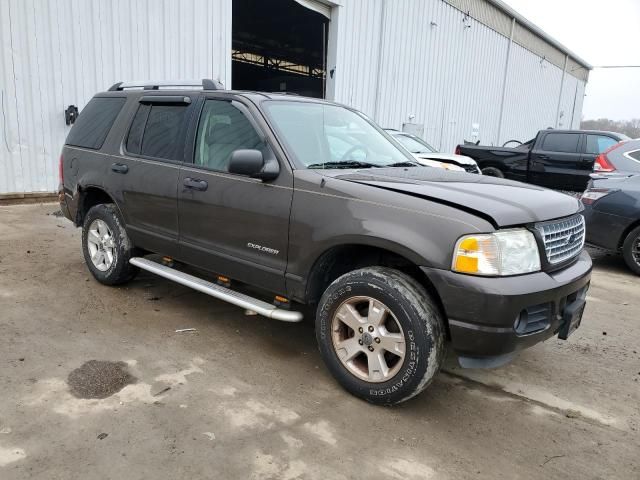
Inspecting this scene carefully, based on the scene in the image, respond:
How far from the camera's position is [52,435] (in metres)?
2.66

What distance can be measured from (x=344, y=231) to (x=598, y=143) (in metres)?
10.3

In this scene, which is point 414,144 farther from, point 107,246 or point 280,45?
point 280,45

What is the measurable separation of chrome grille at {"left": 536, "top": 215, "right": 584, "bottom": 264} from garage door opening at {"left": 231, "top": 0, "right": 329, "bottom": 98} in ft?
32.2

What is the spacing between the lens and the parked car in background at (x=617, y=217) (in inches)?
256

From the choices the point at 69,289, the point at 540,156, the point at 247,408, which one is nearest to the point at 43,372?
the point at 247,408

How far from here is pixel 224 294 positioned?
3781 millimetres

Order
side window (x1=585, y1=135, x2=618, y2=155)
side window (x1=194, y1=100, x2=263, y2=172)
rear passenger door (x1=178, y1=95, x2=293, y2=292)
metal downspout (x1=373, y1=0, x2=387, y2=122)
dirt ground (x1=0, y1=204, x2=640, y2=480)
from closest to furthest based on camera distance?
dirt ground (x1=0, y1=204, x2=640, y2=480)
rear passenger door (x1=178, y1=95, x2=293, y2=292)
side window (x1=194, y1=100, x2=263, y2=172)
side window (x1=585, y1=135, x2=618, y2=155)
metal downspout (x1=373, y1=0, x2=387, y2=122)

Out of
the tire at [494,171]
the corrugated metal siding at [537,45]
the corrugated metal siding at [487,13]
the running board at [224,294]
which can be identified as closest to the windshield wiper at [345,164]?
the running board at [224,294]

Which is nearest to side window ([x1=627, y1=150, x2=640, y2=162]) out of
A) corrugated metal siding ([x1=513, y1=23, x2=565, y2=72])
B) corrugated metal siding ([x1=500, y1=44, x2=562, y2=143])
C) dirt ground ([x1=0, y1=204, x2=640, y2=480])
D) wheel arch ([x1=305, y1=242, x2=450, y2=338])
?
dirt ground ([x1=0, y1=204, x2=640, y2=480])

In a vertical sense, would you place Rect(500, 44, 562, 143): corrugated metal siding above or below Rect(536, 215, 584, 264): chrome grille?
above

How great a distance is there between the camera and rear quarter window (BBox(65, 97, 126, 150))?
4.91 meters

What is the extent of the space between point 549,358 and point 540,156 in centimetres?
886

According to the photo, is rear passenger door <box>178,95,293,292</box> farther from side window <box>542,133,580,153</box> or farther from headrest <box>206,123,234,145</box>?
side window <box>542,133,580,153</box>

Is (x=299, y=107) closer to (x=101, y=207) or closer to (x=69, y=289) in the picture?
(x=101, y=207)
